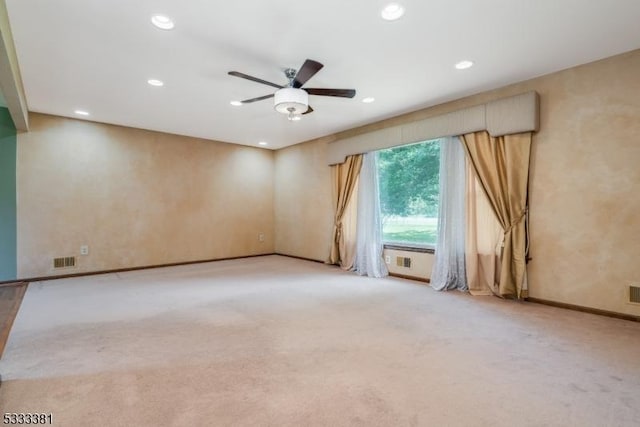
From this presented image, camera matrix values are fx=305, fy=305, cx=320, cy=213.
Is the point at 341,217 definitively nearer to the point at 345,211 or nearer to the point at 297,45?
the point at 345,211

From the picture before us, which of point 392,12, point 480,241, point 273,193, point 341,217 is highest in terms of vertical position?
point 392,12

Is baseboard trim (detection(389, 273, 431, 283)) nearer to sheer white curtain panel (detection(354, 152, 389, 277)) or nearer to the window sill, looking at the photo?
sheer white curtain panel (detection(354, 152, 389, 277))

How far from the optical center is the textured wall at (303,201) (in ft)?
20.7

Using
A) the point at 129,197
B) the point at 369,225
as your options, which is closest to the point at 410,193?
the point at 369,225

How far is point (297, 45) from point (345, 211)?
11.0ft

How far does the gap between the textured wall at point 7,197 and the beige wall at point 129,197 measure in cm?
9

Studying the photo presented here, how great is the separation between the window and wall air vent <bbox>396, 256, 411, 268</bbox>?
9.8 inches

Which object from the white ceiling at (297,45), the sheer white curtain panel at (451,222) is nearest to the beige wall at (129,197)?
the white ceiling at (297,45)

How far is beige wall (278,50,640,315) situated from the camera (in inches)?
118

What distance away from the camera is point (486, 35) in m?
2.68

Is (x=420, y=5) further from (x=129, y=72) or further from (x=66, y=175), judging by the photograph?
(x=66, y=175)

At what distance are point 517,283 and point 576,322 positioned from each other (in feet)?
2.37

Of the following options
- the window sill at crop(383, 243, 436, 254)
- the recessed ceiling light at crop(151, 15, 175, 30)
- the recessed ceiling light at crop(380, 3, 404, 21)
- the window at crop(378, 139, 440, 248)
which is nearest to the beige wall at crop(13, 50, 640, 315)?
the window sill at crop(383, 243, 436, 254)

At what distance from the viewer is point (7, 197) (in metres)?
4.47
